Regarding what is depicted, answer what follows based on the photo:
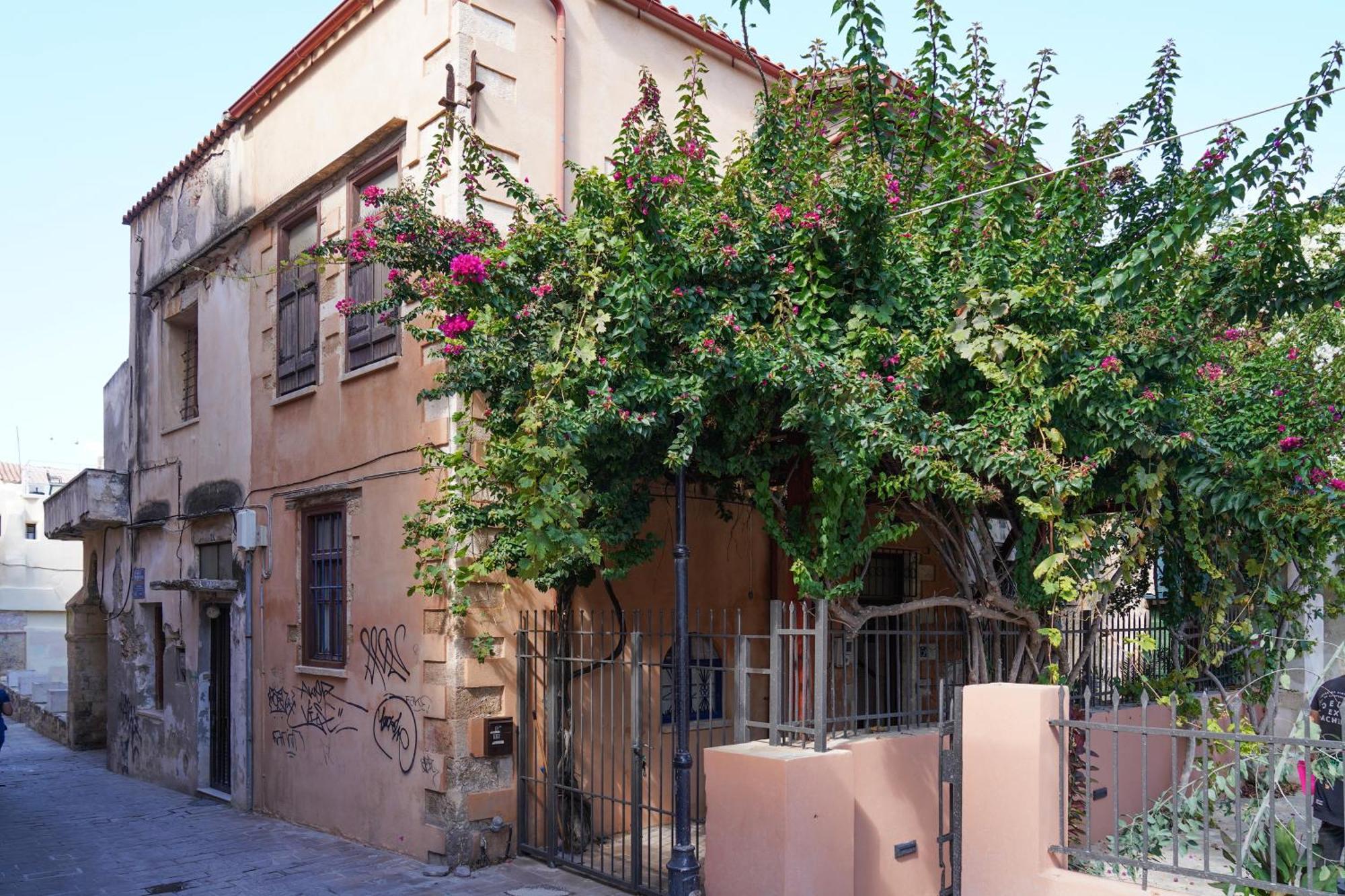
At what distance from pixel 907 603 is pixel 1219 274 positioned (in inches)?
133

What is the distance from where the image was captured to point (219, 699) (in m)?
12.3

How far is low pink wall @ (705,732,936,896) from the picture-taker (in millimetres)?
6062

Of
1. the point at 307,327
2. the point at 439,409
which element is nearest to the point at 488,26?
the point at 439,409

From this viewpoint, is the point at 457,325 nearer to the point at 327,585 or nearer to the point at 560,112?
the point at 560,112

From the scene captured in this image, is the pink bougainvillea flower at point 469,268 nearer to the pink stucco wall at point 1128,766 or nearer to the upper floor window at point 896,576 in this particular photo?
the upper floor window at point 896,576

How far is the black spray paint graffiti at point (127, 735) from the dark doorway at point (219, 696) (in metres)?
2.54

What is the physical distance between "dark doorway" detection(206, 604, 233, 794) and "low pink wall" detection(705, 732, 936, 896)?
776cm

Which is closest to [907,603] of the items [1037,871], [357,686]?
[1037,871]

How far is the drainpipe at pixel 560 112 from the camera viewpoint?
9.02 m

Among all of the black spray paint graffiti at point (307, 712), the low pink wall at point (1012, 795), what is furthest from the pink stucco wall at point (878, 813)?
the black spray paint graffiti at point (307, 712)

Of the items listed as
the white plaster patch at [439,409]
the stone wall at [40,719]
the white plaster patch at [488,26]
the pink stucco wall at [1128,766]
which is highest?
the white plaster patch at [488,26]

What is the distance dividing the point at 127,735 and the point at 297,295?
7503 millimetres

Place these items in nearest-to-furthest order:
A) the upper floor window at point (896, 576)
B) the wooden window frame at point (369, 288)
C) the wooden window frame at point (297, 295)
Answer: the wooden window frame at point (369, 288) < the wooden window frame at point (297, 295) < the upper floor window at point (896, 576)

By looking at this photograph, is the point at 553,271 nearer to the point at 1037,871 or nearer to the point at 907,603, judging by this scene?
the point at 907,603
